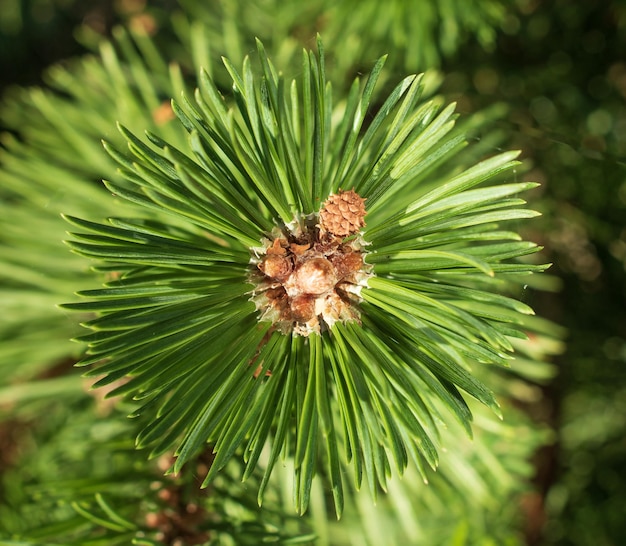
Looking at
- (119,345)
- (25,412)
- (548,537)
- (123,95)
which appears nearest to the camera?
(119,345)

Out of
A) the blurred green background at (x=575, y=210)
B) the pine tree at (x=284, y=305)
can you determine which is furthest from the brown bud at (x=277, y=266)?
the blurred green background at (x=575, y=210)

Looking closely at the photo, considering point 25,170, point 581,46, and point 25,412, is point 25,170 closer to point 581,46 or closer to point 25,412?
point 25,412

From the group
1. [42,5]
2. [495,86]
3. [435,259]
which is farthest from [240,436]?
[42,5]

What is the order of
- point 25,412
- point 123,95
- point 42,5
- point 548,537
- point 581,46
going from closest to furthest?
point 123,95 → point 25,412 → point 581,46 → point 548,537 → point 42,5

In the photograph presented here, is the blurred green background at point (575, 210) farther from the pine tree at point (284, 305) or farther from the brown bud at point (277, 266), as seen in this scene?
the brown bud at point (277, 266)

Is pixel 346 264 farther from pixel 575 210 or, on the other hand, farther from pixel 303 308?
pixel 575 210

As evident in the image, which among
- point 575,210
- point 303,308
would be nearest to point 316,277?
point 303,308

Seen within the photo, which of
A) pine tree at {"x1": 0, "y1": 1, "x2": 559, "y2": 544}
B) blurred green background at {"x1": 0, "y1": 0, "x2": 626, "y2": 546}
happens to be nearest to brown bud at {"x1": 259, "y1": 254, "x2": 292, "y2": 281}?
pine tree at {"x1": 0, "y1": 1, "x2": 559, "y2": 544}
